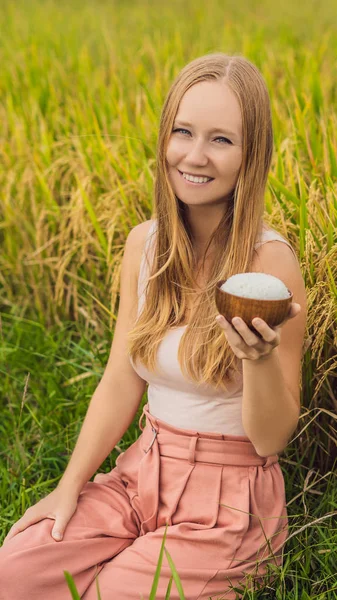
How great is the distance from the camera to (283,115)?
293 cm

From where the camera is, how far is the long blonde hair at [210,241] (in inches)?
59.7

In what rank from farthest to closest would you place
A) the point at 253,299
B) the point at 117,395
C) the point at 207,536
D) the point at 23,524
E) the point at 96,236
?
1. the point at 96,236
2. the point at 117,395
3. the point at 23,524
4. the point at 207,536
5. the point at 253,299

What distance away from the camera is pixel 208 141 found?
1521 millimetres

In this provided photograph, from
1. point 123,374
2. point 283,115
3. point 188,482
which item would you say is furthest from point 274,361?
point 283,115

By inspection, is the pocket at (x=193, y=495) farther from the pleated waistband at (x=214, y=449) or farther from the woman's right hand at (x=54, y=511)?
the woman's right hand at (x=54, y=511)

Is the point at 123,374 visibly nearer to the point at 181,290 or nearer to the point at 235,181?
the point at 181,290

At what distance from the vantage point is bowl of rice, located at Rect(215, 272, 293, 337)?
125 cm

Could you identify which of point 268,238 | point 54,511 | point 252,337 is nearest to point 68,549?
point 54,511

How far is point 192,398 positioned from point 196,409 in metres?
0.02

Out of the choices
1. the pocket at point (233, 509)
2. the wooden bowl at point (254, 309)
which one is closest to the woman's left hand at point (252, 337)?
the wooden bowl at point (254, 309)

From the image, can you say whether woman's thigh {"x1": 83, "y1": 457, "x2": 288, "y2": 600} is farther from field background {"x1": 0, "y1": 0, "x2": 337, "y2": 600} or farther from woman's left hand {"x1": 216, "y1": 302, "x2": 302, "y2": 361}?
woman's left hand {"x1": 216, "y1": 302, "x2": 302, "y2": 361}

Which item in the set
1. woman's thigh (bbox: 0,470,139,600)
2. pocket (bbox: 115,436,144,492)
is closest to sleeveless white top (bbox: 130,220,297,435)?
pocket (bbox: 115,436,144,492)

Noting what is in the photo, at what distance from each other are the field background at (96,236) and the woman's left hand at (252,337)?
0.45 meters

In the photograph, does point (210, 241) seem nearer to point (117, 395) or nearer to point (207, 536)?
point (117, 395)
